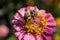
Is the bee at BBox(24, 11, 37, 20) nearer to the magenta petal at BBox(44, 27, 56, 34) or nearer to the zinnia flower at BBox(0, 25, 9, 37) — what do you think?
the magenta petal at BBox(44, 27, 56, 34)

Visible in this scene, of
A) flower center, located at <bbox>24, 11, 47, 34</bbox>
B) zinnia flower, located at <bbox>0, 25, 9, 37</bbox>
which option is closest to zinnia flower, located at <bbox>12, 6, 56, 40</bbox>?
flower center, located at <bbox>24, 11, 47, 34</bbox>

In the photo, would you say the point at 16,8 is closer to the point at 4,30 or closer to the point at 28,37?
the point at 4,30

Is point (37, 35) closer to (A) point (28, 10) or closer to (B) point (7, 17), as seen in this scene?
(A) point (28, 10)

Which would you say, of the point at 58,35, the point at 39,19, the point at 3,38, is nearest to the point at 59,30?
the point at 58,35

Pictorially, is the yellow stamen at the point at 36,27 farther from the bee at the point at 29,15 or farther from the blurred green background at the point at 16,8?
the blurred green background at the point at 16,8

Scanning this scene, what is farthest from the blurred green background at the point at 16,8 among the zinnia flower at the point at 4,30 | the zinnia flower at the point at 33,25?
the zinnia flower at the point at 33,25

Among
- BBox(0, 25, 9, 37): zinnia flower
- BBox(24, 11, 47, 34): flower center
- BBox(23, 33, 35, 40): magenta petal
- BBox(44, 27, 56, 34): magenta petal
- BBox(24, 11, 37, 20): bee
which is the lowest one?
BBox(0, 25, 9, 37): zinnia flower

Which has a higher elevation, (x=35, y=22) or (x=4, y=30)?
(x=35, y=22)

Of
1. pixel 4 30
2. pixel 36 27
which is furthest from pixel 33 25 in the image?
pixel 4 30
